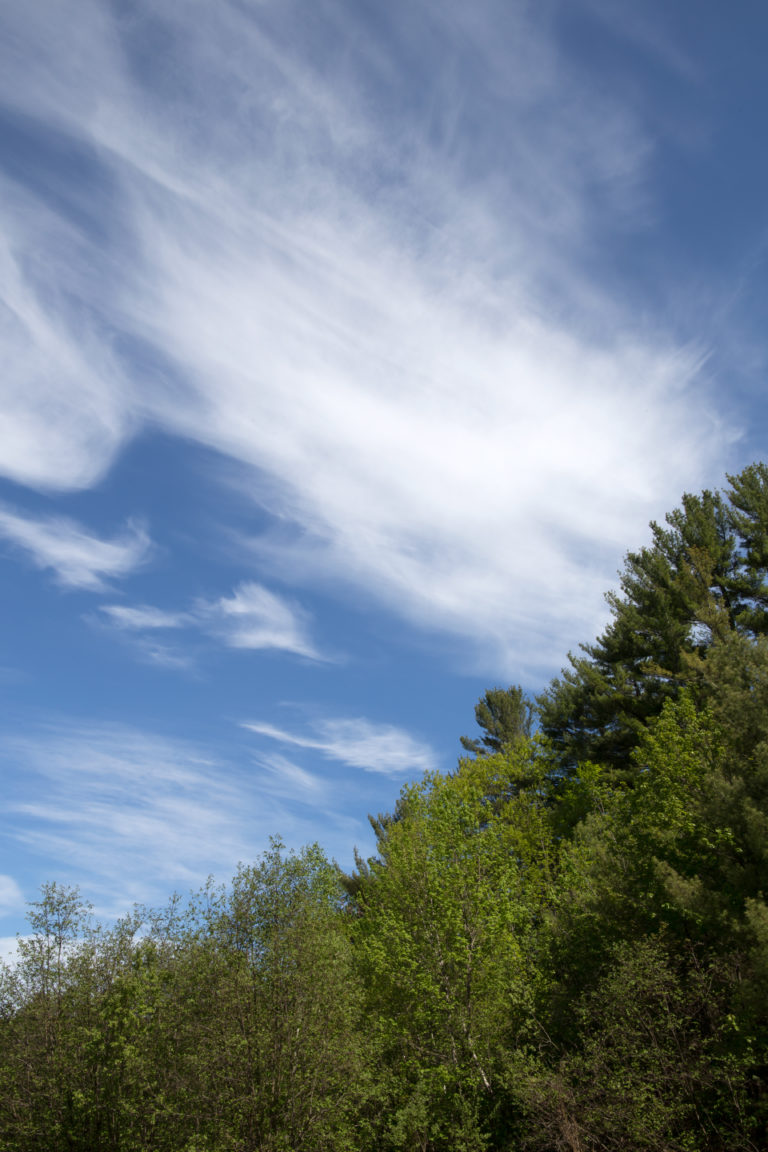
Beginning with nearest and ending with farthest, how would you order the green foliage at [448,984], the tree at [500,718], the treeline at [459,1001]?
1. the treeline at [459,1001]
2. the green foliage at [448,984]
3. the tree at [500,718]

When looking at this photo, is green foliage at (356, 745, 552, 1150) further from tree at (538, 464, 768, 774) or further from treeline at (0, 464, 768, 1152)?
tree at (538, 464, 768, 774)

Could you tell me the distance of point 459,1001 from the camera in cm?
2725

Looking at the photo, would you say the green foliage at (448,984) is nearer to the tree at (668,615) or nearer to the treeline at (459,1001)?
the treeline at (459,1001)

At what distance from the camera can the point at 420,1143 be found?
25531mm

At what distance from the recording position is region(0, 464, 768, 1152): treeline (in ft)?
67.2

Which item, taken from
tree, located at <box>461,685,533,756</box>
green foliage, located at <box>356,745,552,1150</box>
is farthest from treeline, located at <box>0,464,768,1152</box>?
tree, located at <box>461,685,533,756</box>

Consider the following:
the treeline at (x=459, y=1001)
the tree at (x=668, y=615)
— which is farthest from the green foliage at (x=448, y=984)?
the tree at (x=668, y=615)

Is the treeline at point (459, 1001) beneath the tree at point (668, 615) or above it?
beneath

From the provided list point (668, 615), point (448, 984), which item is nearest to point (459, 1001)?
point (448, 984)

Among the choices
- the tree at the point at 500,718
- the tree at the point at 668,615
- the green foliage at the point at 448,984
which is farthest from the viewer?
the tree at the point at 500,718

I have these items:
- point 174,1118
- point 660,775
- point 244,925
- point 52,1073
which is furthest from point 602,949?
point 52,1073

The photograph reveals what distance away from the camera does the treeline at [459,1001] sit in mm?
20484

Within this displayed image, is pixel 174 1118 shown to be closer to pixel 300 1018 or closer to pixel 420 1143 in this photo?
pixel 300 1018

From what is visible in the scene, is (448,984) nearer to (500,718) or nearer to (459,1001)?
(459,1001)
